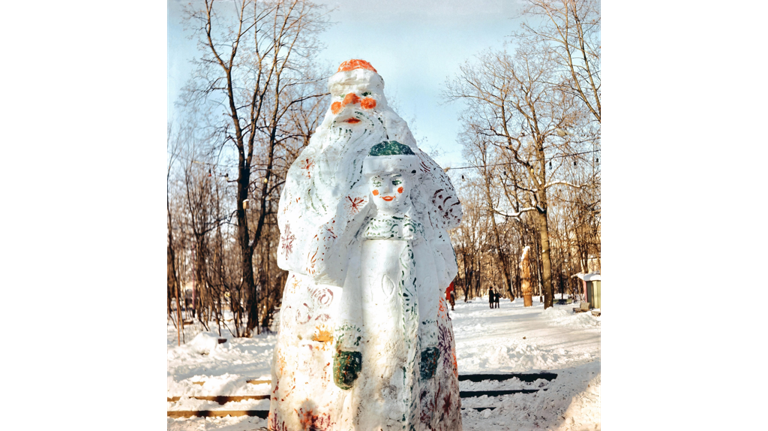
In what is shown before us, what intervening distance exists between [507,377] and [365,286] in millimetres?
2870

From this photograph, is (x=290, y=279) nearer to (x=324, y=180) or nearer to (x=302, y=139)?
(x=324, y=180)

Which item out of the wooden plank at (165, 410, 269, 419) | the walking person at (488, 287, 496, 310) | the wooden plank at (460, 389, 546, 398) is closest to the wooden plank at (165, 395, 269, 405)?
the wooden plank at (165, 410, 269, 419)

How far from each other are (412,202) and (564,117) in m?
4.54

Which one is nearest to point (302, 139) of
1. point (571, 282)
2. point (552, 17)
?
point (552, 17)

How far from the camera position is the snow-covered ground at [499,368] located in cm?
410

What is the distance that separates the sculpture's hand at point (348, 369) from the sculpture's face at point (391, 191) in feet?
2.61

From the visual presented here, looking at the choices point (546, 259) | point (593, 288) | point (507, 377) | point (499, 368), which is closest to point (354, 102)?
point (507, 377)

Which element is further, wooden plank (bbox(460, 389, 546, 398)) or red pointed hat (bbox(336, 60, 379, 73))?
wooden plank (bbox(460, 389, 546, 398))

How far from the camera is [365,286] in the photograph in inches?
102

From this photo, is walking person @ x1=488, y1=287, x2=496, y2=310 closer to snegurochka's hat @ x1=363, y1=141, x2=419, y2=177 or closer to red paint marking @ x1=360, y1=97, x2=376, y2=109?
red paint marking @ x1=360, y1=97, x2=376, y2=109

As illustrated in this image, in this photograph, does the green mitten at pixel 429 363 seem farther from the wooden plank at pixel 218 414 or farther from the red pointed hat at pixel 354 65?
the wooden plank at pixel 218 414

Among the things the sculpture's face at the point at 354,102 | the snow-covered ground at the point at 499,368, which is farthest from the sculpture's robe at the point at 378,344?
the snow-covered ground at the point at 499,368

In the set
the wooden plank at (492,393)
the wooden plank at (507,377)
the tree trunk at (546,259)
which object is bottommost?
the wooden plank at (492,393)

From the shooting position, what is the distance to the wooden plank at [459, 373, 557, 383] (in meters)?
4.71
